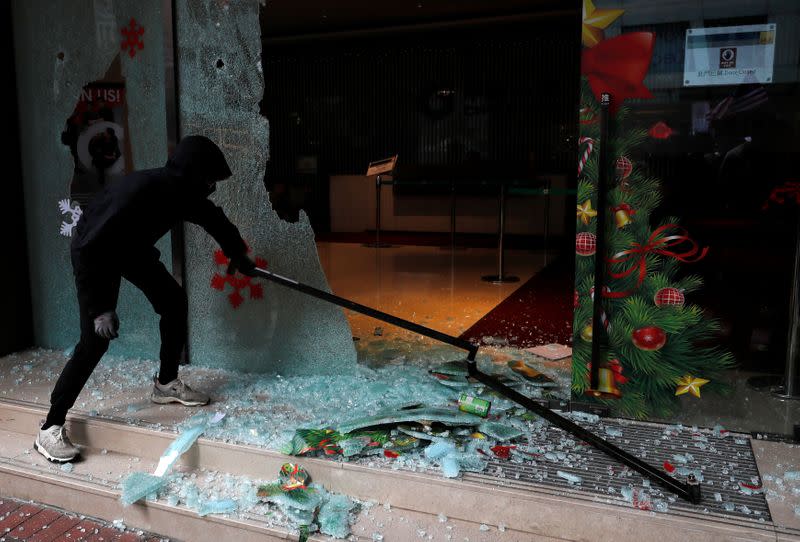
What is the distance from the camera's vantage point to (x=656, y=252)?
2.57m

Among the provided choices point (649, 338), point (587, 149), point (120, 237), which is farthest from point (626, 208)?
point (120, 237)

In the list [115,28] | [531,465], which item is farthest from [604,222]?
[115,28]

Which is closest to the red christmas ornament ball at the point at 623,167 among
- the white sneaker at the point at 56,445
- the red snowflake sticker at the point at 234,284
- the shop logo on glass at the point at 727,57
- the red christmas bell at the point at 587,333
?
the shop logo on glass at the point at 727,57

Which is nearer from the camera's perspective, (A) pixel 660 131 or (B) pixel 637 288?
(A) pixel 660 131

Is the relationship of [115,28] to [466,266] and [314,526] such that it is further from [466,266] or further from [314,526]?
[466,266]

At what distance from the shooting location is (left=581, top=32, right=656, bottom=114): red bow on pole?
8.22ft

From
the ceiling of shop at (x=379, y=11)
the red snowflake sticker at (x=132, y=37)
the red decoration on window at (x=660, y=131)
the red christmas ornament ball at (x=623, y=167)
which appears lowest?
the red christmas ornament ball at (x=623, y=167)

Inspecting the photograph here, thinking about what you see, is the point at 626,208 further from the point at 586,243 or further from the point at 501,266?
the point at 501,266

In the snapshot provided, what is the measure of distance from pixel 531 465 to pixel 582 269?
2.62 ft

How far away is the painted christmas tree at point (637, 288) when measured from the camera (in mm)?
2555

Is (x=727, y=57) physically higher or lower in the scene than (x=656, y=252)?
higher

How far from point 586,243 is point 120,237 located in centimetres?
173

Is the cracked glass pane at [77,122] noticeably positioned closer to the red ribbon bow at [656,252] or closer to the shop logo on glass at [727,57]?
the red ribbon bow at [656,252]

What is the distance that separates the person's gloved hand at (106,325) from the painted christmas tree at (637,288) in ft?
5.70
